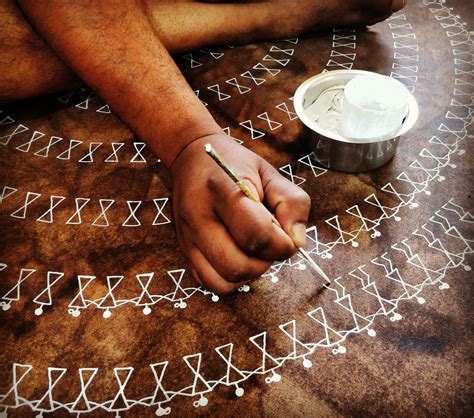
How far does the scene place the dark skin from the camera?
2.73 feet

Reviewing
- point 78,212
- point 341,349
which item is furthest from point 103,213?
point 341,349

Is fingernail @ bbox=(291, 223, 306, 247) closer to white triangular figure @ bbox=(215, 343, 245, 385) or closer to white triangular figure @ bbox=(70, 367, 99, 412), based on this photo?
white triangular figure @ bbox=(215, 343, 245, 385)

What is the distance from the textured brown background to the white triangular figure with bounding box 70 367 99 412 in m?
0.01

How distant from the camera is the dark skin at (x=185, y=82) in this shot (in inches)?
32.8

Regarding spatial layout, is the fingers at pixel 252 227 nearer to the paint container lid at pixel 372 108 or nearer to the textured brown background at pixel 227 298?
the textured brown background at pixel 227 298

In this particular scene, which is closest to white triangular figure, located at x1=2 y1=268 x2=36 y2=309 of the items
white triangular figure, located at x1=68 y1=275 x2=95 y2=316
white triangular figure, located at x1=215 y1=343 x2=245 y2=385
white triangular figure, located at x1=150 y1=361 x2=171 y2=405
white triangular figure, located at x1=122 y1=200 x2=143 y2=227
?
white triangular figure, located at x1=68 y1=275 x2=95 y2=316

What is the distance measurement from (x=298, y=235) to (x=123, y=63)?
751 millimetres

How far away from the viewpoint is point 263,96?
1.46 m

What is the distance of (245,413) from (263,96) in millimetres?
1063

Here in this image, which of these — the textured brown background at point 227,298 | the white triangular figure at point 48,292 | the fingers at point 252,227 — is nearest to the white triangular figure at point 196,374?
the textured brown background at point 227,298

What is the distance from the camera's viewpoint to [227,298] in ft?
3.06

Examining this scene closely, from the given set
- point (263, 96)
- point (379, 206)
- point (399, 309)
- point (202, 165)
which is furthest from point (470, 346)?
point (263, 96)

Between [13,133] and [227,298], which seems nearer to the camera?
[227,298]

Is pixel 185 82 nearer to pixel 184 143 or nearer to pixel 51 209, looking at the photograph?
pixel 184 143
